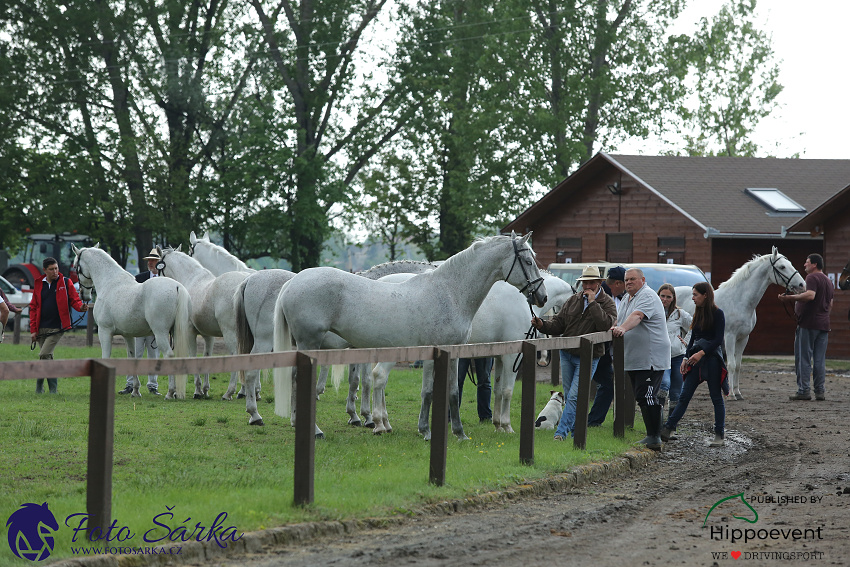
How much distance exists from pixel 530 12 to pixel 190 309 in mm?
27404

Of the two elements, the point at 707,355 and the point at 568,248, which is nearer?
the point at 707,355

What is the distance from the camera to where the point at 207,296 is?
13.7 metres

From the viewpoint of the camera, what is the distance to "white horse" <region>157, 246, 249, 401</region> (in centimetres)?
1320

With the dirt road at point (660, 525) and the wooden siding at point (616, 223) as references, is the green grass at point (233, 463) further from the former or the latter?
the wooden siding at point (616, 223)

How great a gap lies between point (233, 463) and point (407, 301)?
278 cm

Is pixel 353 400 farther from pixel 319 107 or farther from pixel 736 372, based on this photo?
pixel 319 107

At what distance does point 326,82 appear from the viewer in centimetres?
3666

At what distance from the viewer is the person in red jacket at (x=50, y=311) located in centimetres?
1451

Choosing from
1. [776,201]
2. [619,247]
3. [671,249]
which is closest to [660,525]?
[671,249]

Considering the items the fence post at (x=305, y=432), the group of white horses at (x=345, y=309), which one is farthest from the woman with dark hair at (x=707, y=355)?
the fence post at (x=305, y=432)

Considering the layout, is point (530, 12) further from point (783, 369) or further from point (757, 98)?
point (783, 369)

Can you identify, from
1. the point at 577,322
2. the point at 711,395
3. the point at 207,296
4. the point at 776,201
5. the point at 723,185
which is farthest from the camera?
the point at 723,185

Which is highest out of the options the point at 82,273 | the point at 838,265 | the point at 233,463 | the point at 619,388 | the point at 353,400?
the point at 838,265

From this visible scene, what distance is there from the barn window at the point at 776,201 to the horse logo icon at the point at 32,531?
25.3 m
